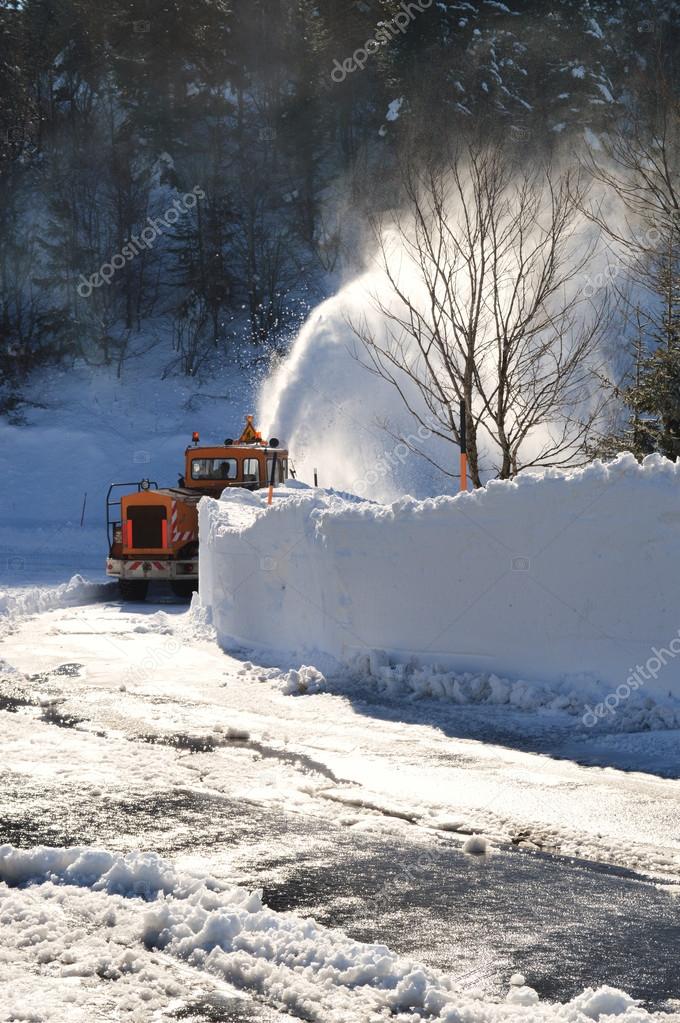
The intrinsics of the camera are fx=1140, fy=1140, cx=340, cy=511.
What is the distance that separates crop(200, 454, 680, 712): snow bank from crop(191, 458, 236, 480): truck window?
932 cm

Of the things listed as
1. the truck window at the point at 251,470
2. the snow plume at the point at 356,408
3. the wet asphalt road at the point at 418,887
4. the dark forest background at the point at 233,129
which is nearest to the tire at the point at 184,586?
the truck window at the point at 251,470

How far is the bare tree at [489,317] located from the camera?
1484 cm

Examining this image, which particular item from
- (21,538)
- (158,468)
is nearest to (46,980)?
(21,538)

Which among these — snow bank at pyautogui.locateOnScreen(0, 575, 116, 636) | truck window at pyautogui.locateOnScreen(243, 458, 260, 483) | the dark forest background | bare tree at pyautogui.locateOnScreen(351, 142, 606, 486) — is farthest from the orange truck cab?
the dark forest background

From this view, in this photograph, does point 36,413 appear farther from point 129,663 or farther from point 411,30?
point 129,663

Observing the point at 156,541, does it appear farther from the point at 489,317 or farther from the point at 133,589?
the point at 489,317

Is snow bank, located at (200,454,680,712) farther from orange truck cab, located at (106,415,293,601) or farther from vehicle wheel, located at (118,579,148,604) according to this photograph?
vehicle wheel, located at (118,579,148,604)

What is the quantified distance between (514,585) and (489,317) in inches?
365

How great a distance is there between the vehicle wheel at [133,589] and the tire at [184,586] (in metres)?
0.53

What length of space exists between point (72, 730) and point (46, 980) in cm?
495

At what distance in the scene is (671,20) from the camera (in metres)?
54.1

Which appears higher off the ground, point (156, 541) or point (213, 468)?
point (213, 468)

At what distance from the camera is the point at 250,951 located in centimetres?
448

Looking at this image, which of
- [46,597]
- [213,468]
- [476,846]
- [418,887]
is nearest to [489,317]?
[213,468]
